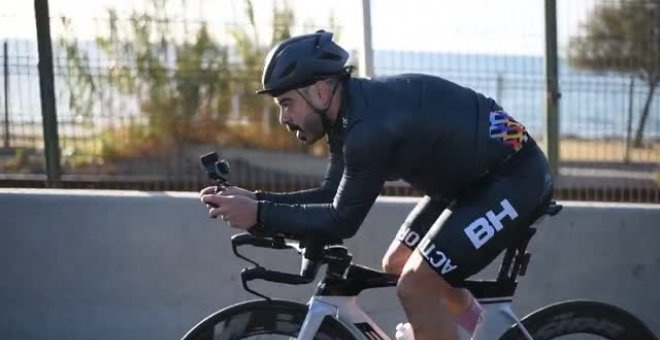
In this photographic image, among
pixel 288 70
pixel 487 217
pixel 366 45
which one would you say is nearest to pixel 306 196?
pixel 288 70

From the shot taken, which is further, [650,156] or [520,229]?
[650,156]

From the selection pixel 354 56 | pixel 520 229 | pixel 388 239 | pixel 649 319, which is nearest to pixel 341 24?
pixel 354 56

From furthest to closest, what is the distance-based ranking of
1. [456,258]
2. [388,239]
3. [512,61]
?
[512,61], [388,239], [456,258]

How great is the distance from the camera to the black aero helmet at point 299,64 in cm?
453

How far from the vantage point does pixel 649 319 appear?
685 cm

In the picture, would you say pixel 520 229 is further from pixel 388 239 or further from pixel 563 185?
pixel 563 185

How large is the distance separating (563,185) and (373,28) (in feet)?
6.29

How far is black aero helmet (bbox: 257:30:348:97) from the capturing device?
14.9 feet

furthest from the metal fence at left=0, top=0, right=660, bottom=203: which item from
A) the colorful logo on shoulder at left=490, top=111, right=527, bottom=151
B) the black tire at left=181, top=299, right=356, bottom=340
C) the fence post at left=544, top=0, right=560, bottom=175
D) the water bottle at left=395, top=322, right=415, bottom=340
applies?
the black tire at left=181, top=299, right=356, bottom=340

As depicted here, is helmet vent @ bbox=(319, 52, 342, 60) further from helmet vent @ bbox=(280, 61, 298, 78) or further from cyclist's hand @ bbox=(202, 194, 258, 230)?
cyclist's hand @ bbox=(202, 194, 258, 230)

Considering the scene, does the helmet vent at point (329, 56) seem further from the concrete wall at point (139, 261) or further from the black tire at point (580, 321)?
the concrete wall at point (139, 261)

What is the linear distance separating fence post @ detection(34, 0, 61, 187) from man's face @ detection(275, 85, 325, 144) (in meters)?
3.14

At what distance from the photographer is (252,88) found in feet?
33.4

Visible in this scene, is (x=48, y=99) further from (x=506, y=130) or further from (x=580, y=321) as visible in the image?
(x=580, y=321)
